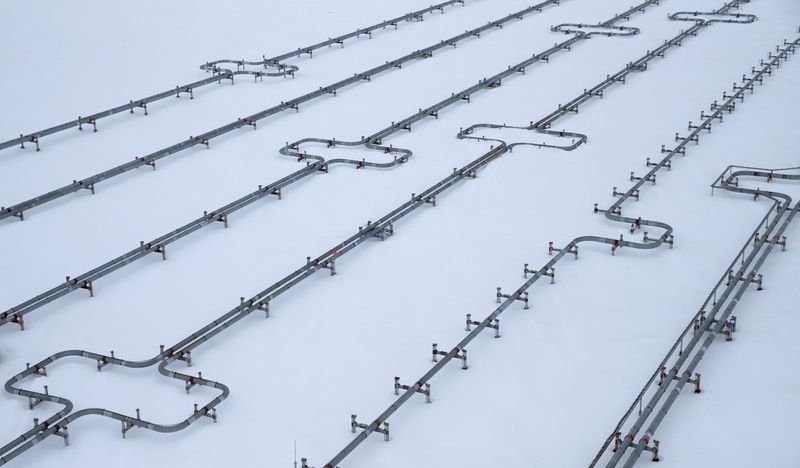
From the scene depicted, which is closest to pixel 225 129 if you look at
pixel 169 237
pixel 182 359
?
pixel 169 237

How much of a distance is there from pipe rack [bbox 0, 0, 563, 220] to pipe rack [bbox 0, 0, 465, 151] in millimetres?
1716

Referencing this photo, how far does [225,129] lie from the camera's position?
57.3 ft

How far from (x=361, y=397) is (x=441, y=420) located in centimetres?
86

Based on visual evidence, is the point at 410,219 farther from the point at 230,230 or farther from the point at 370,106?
the point at 370,106

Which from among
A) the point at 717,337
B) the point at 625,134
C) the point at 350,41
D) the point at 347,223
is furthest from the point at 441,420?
the point at 350,41

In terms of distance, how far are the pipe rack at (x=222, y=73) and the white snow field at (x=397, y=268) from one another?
23 cm

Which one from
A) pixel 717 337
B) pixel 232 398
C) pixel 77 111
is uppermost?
pixel 77 111

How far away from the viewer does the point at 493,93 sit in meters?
20.5

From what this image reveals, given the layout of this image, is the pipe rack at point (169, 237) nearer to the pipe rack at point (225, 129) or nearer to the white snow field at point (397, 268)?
the white snow field at point (397, 268)

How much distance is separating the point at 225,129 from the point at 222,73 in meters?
4.25

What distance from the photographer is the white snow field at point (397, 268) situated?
29.7 ft

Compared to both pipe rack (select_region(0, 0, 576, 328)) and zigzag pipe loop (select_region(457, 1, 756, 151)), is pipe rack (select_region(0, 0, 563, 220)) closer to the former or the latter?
pipe rack (select_region(0, 0, 576, 328))

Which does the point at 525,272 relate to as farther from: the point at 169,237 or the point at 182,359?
the point at 169,237

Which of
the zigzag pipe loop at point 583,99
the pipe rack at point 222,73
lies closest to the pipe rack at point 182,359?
the zigzag pipe loop at point 583,99
